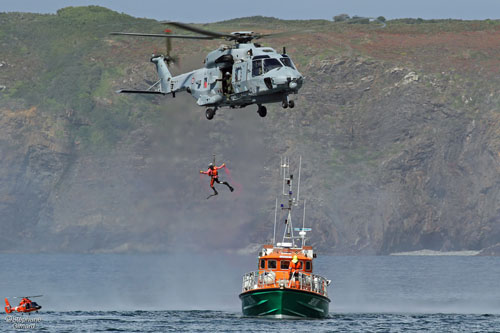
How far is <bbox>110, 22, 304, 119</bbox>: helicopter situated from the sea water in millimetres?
13894

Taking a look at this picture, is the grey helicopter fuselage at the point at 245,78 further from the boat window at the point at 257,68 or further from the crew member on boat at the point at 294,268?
the crew member on boat at the point at 294,268

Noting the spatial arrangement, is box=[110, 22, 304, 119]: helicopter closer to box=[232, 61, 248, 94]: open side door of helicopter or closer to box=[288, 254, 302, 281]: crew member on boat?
box=[232, 61, 248, 94]: open side door of helicopter

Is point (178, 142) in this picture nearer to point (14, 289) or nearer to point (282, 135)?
point (14, 289)

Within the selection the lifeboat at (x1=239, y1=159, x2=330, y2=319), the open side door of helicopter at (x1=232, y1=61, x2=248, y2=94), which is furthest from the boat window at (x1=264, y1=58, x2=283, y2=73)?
the lifeboat at (x1=239, y1=159, x2=330, y2=319)

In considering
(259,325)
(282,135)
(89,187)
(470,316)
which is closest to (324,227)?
(282,135)

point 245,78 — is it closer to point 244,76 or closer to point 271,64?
point 244,76

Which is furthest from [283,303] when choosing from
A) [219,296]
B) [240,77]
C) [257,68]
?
[219,296]

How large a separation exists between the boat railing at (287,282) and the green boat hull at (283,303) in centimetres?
42

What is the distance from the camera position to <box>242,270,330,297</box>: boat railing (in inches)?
2640

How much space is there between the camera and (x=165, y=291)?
107 m

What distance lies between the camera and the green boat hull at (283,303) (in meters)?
66.8

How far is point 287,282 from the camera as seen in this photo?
220 ft

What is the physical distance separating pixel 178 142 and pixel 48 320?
95.4 ft

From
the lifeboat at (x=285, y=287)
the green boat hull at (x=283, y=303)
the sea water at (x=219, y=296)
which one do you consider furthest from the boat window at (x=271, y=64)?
the sea water at (x=219, y=296)
